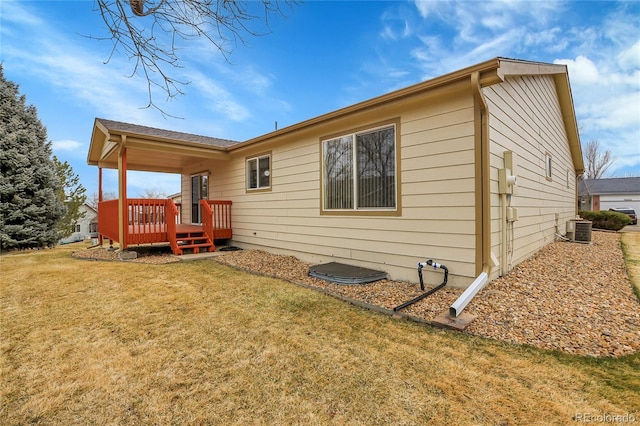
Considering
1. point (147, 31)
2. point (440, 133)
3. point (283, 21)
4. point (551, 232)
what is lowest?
point (551, 232)

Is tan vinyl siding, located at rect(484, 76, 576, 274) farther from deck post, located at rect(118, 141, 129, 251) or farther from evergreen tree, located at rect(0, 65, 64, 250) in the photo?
evergreen tree, located at rect(0, 65, 64, 250)

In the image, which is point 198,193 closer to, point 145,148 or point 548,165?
point 145,148

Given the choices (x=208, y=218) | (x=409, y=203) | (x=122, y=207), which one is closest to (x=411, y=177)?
(x=409, y=203)

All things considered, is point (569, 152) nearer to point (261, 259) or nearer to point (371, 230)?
point (371, 230)

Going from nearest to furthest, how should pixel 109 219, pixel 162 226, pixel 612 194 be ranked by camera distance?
pixel 162 226 → pixel 109 219 → pixel 612 194

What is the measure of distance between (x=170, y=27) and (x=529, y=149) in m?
6.37

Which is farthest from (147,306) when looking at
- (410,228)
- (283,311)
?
(410,228)

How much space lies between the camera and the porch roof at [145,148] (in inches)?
264

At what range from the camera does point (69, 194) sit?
44.2 feet

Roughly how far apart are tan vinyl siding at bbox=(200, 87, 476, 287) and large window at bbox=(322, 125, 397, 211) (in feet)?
0.60

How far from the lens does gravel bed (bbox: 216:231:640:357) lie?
271 centimetres

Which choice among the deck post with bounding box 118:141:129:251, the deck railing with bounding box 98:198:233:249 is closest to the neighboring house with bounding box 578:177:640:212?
the deck railing with bounding box 98:198:233:249

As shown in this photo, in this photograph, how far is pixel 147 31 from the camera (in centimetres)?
292

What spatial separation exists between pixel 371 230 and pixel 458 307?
2.16 metres
